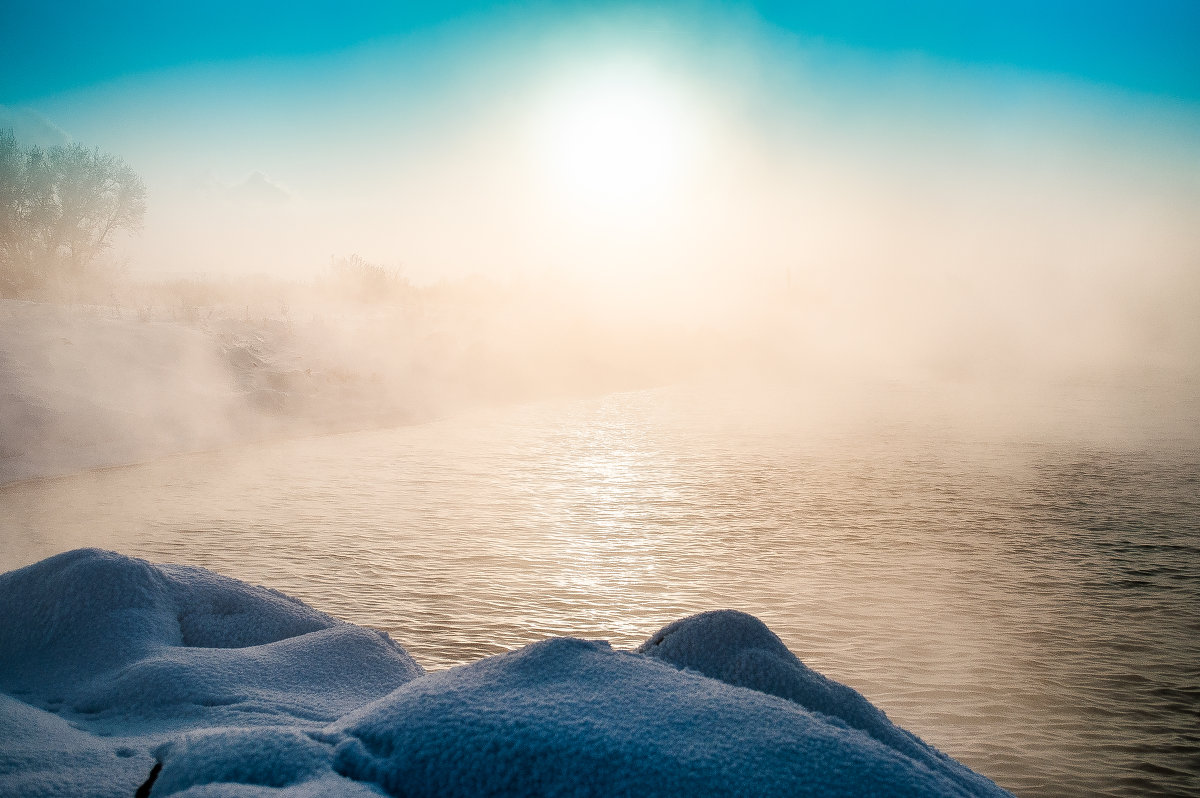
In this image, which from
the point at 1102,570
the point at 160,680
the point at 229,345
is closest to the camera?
the point at 160,680

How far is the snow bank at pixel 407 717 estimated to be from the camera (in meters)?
1.82

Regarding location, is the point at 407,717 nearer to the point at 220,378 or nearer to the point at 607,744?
the point at 607,744

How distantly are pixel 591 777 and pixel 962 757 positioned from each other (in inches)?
90.6

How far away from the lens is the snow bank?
71.6 inches

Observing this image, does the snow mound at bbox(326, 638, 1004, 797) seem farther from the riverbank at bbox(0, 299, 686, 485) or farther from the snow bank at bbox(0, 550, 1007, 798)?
the riverbank at bbox(0, 299, 686, 485)

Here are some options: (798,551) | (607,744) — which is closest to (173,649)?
(607,744)

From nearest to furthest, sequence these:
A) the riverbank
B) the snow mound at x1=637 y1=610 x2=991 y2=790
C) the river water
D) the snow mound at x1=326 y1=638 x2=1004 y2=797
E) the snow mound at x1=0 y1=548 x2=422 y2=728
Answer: the snow mound at x1=326 y1=638 x2=1004 y2=797 < the snow mound at x1=637 y1=610 x2=991 y2=790 < the snow mound at x1=0 y1=548 x2=422 y2=728 < the river water < the riverbank

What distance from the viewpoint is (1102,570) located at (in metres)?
6.17

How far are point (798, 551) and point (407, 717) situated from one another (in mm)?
5087

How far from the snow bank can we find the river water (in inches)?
64.8

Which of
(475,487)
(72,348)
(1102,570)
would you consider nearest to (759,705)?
(1102,570)

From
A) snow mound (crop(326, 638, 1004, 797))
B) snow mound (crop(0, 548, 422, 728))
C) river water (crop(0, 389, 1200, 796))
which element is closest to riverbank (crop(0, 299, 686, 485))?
river water (crop(0, 389, 1200, 796))

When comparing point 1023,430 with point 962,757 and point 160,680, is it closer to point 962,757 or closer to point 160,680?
point 962,757

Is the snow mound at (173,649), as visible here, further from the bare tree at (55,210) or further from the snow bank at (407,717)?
the bare tree at (55,210)
